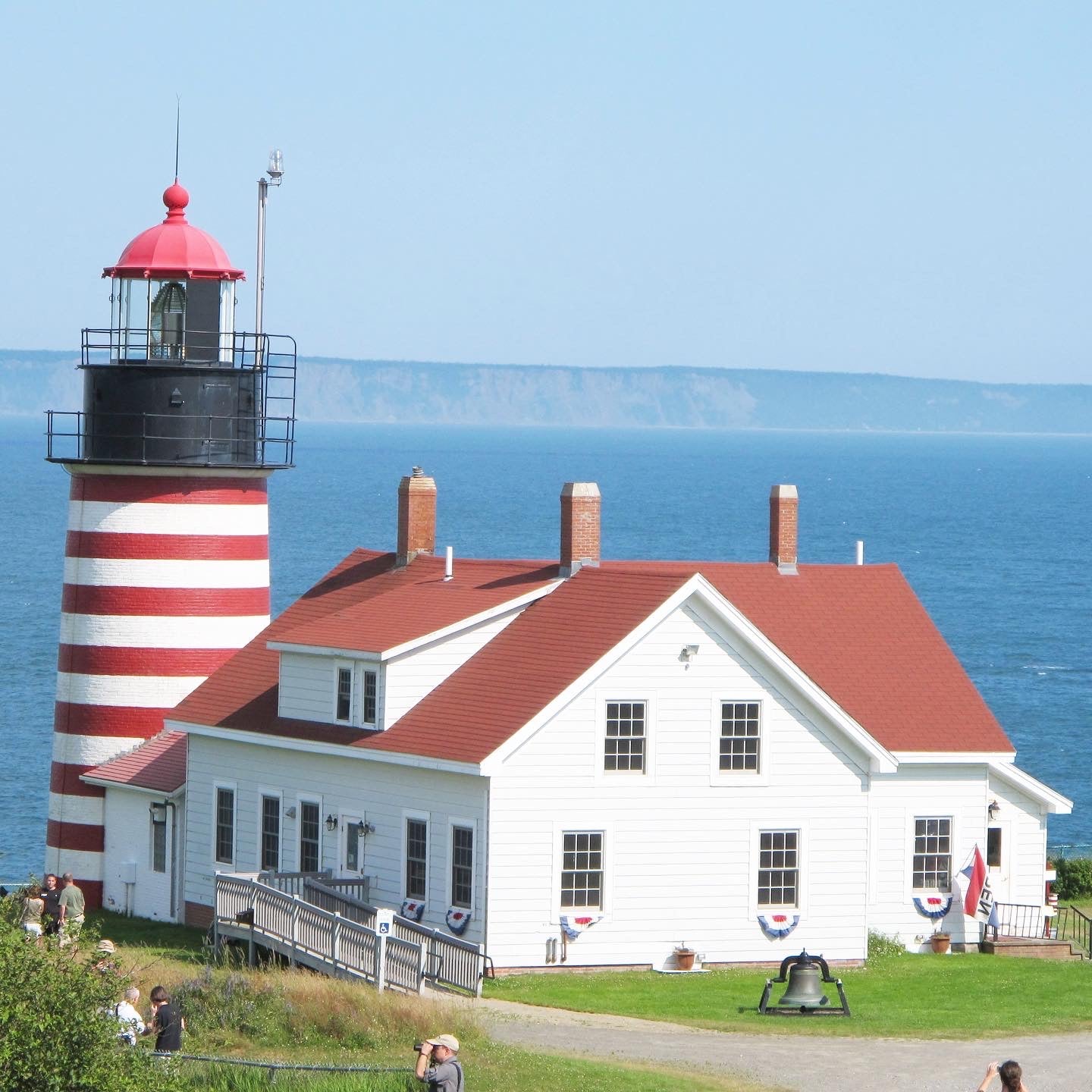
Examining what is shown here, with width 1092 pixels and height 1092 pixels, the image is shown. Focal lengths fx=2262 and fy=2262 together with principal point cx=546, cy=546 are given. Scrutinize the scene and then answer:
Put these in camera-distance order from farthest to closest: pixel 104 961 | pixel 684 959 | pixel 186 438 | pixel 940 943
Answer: pixel 186 438
pixel 940 943
pixel 684 959
pixel 104 961

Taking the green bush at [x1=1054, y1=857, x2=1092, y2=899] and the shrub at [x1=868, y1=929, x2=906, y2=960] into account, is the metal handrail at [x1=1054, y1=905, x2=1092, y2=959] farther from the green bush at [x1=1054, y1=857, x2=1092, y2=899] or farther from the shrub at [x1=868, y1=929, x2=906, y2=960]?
the shrub at [x1=868, y1=929, x2=906, y2=960]

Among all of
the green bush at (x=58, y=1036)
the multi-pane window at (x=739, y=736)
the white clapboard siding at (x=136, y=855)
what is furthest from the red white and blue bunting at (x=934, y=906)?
the green bush at (x=58, y=1036)

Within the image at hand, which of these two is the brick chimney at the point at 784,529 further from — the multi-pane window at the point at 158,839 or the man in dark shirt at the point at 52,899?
the man in dark shirt at the point at 52,899

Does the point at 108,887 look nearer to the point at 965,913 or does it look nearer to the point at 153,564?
the point at 153,564

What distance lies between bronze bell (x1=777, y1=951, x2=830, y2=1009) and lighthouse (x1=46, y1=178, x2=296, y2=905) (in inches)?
526

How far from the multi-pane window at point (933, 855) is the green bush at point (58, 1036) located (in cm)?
1657

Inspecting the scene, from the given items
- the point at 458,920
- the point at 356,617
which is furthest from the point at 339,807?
the point at 458,920

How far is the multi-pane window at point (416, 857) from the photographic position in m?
31.1

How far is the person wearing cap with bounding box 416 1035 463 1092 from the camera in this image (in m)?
19.9

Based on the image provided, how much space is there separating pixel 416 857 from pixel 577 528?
587cm

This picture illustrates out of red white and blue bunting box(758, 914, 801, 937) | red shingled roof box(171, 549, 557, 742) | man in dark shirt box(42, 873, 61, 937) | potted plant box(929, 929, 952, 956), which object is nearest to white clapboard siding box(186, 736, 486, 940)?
red shingled roof box(171, 549, 557, 742)

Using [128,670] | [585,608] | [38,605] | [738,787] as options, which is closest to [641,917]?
[738,787]

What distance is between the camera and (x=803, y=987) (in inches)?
1075

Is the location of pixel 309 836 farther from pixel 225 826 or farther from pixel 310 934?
pixel 310 934
